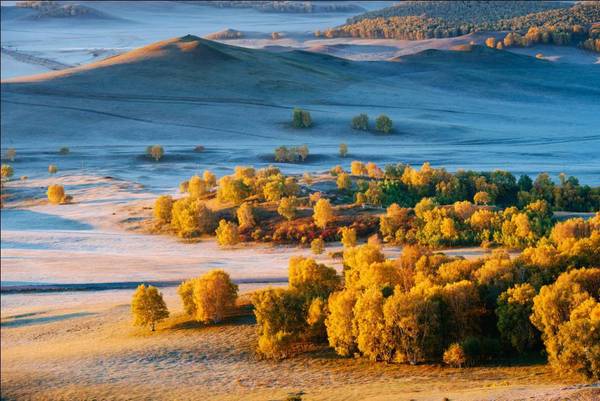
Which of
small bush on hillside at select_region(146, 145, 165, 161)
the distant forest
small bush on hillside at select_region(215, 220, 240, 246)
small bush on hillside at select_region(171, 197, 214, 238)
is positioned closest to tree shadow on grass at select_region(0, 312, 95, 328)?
small bush on hillside at select_region(215, 220, 240, 246)

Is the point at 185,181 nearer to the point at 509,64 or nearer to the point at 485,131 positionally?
the point at 485,131

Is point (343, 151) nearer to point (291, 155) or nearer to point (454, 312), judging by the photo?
point (291, 155)

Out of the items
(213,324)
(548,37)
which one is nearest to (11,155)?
(213,324)

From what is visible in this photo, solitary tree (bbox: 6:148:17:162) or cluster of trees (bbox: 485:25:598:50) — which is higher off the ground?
cluster of trees (bbox: 485:25:598:50)

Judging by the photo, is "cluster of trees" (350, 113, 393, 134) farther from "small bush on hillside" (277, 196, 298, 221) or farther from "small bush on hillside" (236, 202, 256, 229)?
"small bush on hillside" (236, 202, 256, 229)

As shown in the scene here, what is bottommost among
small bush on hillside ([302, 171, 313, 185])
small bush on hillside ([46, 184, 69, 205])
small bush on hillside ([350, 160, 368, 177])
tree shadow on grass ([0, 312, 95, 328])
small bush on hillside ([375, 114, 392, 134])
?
tree shadow on grass ([0, 312, 95, 328])

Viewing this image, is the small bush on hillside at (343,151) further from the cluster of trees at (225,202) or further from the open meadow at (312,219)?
the cluster of trees at (225,202)
